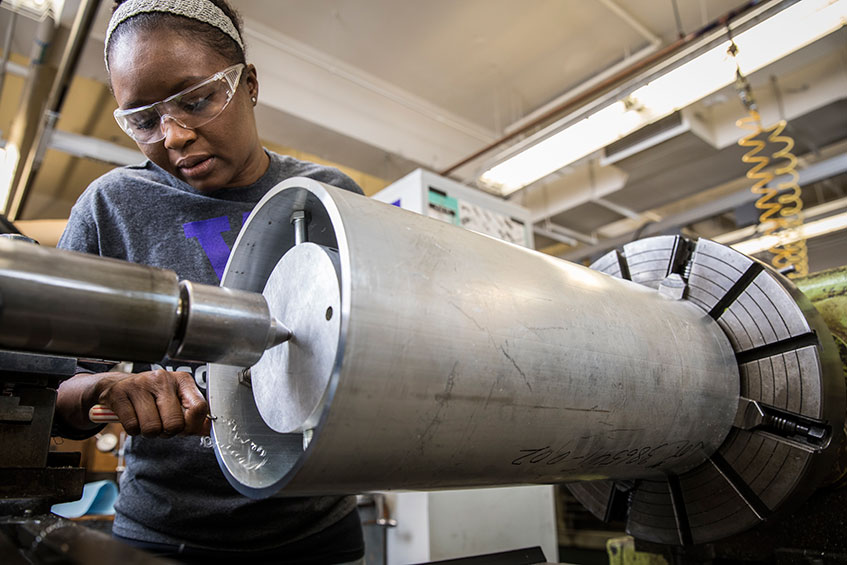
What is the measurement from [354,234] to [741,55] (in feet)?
7.24

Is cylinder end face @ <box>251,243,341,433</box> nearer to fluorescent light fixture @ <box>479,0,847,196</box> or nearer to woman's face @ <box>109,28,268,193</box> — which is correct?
woman's face @ <box>109,28,268,193</box>

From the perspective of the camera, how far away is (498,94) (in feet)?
11.8

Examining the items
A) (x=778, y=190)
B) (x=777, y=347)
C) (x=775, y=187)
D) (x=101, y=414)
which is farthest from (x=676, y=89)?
(x=101, y=414)

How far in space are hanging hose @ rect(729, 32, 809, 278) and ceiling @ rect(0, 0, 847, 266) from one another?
0.23 m

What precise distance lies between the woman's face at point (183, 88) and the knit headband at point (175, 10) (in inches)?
1.1

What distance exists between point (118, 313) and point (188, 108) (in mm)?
478

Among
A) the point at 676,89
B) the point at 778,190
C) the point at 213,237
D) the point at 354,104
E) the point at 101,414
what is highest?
the point at 354,104

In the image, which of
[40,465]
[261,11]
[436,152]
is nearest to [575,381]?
[40,465]

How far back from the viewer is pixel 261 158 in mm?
895

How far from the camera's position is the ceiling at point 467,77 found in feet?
9.40

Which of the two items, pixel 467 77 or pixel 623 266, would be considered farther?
pixel 467 77

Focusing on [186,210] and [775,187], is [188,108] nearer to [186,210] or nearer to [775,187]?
[186,210]

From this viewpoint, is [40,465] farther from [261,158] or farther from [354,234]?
[261,158]

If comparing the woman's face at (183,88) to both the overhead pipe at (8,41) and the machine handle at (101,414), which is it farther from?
the overhead pipe at (8,41)
